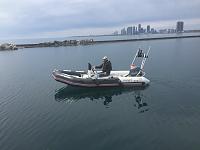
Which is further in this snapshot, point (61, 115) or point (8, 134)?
point (61, 115)

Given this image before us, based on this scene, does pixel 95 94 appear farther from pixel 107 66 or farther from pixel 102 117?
pixel 102 117

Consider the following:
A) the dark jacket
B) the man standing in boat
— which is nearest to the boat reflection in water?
the man standing in boat

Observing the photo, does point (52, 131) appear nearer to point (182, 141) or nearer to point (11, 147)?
point (11, 147)

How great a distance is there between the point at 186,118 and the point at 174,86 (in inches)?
304

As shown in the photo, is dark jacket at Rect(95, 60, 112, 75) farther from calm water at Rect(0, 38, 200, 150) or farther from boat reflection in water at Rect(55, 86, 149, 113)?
calm water at Rect(0, 38, 200, 150)

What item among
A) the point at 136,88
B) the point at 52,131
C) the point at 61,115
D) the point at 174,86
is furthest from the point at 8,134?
the point at 174,86

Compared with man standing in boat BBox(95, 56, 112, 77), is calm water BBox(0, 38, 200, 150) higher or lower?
lower

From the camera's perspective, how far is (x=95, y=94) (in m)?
21.8

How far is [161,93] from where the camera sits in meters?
20.7

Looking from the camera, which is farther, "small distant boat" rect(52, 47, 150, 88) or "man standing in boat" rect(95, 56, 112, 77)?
"man standing in boat" rect(95, 56, 112, 77)

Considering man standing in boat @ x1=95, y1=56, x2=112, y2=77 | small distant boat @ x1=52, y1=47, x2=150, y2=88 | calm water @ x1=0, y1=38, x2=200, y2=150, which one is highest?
man standing in boat @ x1=95, y1=56, x2=112, y2=77

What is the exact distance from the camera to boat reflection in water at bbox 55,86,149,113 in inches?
798

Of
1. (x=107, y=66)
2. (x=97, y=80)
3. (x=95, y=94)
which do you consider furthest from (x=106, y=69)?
(x=95, y=94)

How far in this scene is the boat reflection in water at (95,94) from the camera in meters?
20.3
